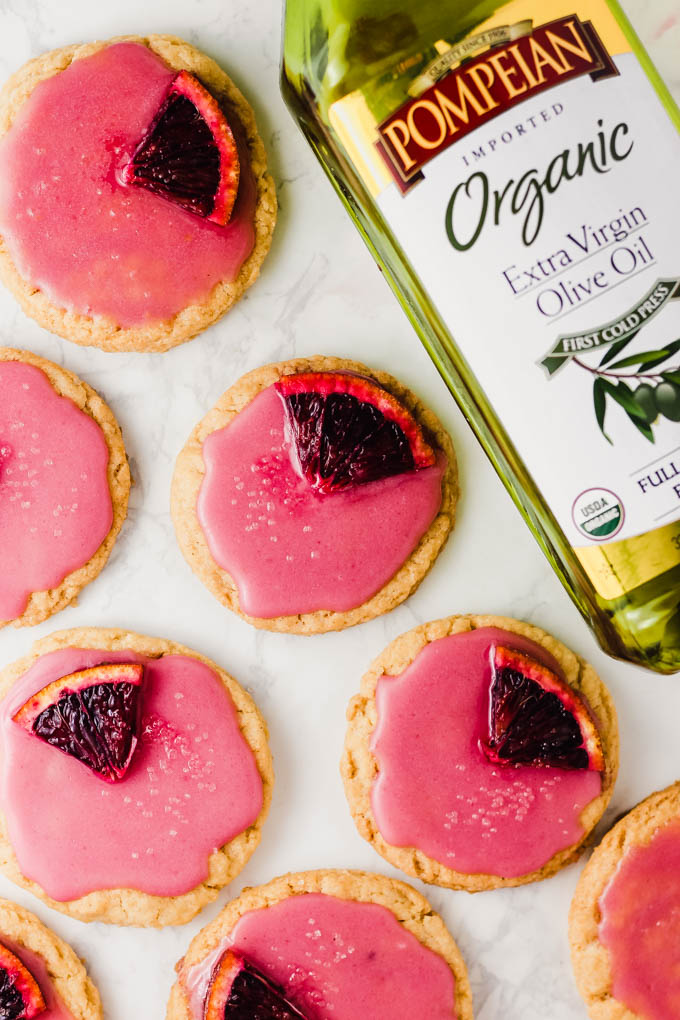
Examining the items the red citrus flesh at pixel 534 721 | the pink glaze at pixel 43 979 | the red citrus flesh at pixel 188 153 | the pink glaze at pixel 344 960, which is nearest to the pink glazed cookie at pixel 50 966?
the pink glaze at pixel 43 979

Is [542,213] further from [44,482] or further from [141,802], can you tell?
[141,802]

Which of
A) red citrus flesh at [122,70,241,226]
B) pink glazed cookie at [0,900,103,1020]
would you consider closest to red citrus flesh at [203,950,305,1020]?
pink glazed cookie at [0,900,103,1020]

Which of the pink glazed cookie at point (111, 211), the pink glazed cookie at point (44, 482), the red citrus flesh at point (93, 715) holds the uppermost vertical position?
the pink glazed cookie at point (111, 211)

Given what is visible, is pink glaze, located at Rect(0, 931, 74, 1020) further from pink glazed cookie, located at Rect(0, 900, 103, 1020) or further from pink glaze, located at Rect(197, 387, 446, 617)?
pink glaze, located at Rect(197, 387, 446, 617)

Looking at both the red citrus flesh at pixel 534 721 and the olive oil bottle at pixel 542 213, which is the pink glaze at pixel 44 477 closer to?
the olive oil bottle at pixel 542 213

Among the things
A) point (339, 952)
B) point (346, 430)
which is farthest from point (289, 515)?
point (339, 952)
